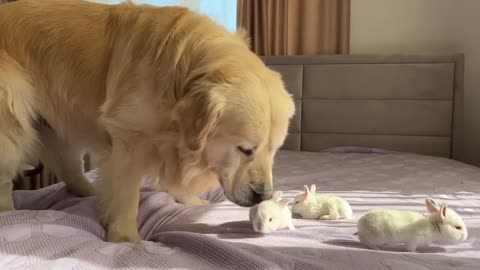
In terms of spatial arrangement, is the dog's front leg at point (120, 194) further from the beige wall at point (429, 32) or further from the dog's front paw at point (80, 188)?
the beige wall at point (429, 32)

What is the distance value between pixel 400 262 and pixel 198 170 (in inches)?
24.3

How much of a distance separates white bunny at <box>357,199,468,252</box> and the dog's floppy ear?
461mm

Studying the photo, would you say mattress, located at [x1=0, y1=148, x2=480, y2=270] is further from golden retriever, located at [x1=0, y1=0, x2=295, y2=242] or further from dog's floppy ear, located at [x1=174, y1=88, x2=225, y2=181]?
dog's floppy ear, located at [x1=174, y1=88, x2=225, y2=181]

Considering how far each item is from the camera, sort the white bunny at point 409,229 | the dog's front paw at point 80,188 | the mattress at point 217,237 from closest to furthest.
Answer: the mattress at point 217,237 → the white bunny at point 409,229 → the dog's front paw at point 80,188

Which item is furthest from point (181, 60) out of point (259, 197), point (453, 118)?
point (453, 118)

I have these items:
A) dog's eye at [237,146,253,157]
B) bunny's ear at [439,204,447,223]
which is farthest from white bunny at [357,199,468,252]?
dog's eye at [237,146,253,157]

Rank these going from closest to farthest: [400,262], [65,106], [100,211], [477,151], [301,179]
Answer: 1. [400,262]
2. [100,211]
3. [65,106]
4. [301,179]
5. [477,151]

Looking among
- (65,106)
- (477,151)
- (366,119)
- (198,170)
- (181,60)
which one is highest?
(181,60)

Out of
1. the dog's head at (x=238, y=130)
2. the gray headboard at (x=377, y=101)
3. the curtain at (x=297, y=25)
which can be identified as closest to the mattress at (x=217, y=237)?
the dog's head at (x=238, y=130)

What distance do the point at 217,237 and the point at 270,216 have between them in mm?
150

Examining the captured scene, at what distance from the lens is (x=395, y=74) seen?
11.1 feet

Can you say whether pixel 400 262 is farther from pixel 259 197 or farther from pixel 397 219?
pixel 259 197

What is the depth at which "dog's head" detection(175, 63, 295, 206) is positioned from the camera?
1269 millimetres

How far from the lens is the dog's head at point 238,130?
1.27 meters
